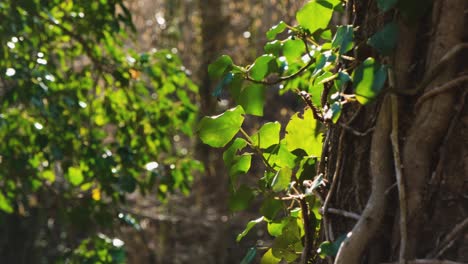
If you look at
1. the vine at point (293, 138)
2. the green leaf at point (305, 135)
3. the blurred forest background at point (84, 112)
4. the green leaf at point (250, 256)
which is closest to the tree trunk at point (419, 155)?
the vine at point (293, 138)

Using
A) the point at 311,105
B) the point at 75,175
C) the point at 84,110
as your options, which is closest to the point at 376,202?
the point at 311,105

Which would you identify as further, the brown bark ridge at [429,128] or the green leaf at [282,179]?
the green leaf at [282,179]

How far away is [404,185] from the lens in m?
1.64

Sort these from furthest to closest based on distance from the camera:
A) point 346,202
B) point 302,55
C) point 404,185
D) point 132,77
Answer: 1. point 132,77
2. point 302,55
3. point 346,202
4. point 404,185

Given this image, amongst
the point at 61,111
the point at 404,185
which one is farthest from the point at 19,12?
the point at 404,185

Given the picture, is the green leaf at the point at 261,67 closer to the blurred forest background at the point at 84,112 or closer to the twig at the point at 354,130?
the twig at the point at 354,130

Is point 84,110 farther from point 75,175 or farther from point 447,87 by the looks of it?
point 447,87

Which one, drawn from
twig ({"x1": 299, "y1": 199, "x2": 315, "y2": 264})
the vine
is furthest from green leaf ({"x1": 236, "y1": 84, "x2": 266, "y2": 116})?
twig ({"x1": 299, "y1": 199, "x2": 315, "y2": 264})

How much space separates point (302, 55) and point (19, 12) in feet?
6.96

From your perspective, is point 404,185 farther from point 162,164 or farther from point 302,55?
point 162,164

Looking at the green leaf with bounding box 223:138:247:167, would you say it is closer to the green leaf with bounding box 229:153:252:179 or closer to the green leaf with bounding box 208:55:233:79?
the green leaf with bounding box 229:153:252:179

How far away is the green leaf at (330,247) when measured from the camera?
1714mm

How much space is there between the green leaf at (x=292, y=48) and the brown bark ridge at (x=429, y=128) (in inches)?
→ 21.0

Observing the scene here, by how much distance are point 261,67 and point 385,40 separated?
0.40 meters
